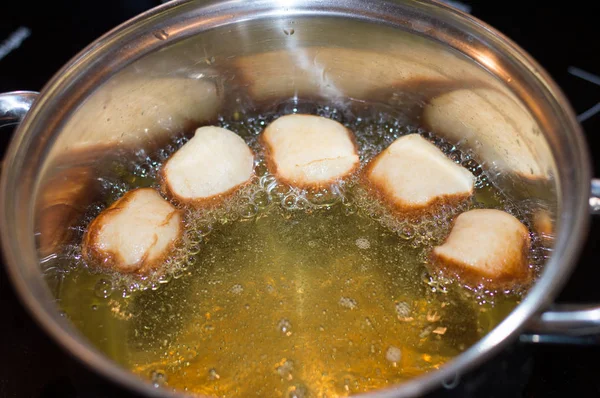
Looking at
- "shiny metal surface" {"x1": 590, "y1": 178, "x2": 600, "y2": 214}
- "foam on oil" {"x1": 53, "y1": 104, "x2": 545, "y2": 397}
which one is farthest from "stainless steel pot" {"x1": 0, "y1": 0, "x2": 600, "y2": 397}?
"foam on oil" {"x1": 53, "y1": 104, "x2": 545, "y2": 397}

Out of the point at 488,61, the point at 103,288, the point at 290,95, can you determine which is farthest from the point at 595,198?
the point at 103,288

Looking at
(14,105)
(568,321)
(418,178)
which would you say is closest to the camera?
(568,321)

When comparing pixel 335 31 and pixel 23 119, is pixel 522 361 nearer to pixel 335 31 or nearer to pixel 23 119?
pixel 335 31

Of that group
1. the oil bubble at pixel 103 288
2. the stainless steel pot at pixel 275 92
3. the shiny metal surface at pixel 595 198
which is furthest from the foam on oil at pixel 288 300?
the shiny metal surface at pixel 595 198

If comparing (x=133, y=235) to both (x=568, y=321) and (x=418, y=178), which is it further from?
(x=568, y=321)

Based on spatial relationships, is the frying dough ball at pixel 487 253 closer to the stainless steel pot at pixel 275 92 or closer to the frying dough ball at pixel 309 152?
the stainless steel pot at pixel 275 92

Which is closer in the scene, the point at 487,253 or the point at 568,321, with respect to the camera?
the point at 568,321

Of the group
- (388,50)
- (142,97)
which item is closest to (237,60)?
(142,97)
